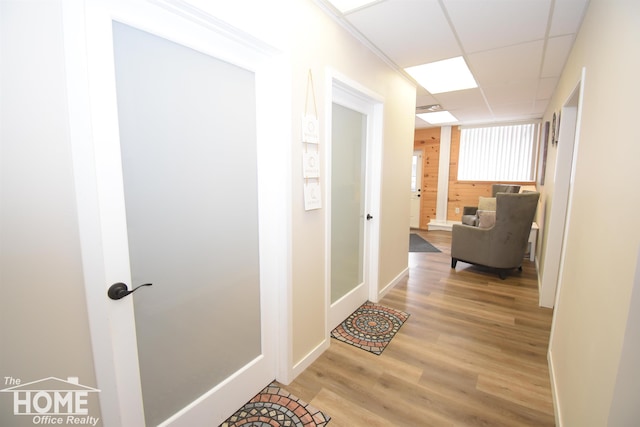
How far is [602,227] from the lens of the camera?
1240mm

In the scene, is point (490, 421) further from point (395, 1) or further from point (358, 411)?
point (395, 1)

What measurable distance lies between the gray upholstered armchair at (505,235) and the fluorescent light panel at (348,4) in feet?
9.28

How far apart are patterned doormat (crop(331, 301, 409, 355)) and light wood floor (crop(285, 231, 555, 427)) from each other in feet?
0.24

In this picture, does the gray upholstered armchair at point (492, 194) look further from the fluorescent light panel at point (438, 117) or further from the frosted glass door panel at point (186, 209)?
the frosted glass door panel at point (186, 209)

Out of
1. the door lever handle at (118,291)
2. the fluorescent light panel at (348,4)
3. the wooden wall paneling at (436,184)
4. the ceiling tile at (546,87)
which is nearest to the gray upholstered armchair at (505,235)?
the ceiling tile at (546,87)

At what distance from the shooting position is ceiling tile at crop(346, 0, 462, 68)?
77.2 inches

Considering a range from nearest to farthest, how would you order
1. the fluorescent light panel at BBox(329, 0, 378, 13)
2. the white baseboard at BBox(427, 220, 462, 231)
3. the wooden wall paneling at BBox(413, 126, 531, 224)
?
1. the fluorescent light panel at BBox(329, 0, 378, 13)
2. the wooden wall paneling at BBox(413, 126, 531, 224)
3. the white baseboard at BBox(427, 220, 462, 231)

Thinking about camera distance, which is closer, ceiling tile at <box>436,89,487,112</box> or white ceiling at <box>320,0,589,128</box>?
white ceiling at <box>320,0,589,128</box>

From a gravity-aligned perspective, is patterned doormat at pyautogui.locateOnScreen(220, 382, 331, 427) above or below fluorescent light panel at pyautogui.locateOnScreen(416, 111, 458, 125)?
below

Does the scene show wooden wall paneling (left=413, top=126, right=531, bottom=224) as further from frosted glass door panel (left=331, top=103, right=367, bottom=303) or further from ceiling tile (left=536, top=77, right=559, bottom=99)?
frosted glass door panel (left=331, top=103, right=367, bottom=303)

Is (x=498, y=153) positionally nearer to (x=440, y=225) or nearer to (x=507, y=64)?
(x=440, y=225)

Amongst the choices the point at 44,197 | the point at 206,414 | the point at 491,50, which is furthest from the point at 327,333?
the point at 491,50

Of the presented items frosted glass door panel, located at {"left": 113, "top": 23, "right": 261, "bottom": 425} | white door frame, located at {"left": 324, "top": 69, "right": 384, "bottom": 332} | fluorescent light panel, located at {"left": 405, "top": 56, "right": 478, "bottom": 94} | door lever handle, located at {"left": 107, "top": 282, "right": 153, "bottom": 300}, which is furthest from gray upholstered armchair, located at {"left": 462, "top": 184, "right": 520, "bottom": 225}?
door lever handle, located at {"left": 107, "top": 282, "right": 153, "bottom": 300}

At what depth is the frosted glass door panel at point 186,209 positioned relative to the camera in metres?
1.20
